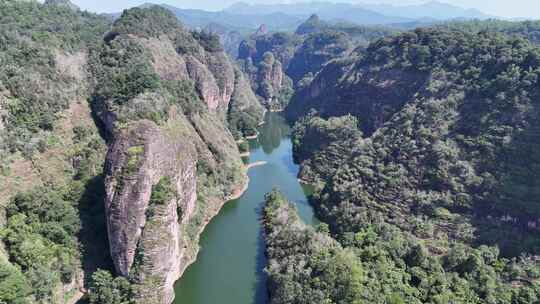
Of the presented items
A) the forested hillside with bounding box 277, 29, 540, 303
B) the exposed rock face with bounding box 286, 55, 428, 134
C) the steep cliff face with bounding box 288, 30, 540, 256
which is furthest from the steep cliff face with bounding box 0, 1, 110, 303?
the exposed rock face with bounding box 286, 55, 428, 134

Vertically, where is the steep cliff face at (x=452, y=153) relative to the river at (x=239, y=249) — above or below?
above

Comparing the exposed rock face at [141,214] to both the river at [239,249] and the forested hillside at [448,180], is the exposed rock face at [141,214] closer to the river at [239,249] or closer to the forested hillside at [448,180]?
the river at [239,249]

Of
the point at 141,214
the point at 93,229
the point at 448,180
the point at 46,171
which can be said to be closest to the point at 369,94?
the point at 448,180

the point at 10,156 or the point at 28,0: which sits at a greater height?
the point at 28,0

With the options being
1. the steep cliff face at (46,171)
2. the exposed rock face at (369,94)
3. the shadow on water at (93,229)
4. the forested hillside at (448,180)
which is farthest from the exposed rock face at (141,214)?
the exposed rock face at (369,94)

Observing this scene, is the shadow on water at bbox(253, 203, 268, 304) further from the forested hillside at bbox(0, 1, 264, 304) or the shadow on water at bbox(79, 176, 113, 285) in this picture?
the shadow on water at bbox(79, 176, 113, 285)

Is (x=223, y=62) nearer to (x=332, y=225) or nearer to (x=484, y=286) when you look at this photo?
(x=332, y=225)

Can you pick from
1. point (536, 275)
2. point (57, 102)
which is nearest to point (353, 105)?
point (536, 275)
